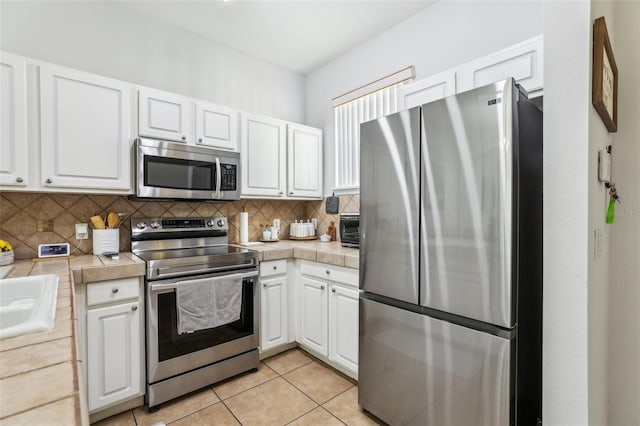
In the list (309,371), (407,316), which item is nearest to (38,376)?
(407,316)

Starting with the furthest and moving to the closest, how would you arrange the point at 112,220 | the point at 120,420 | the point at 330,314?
1. the point at 330,314
2. the point at 112,220
3. the point at 120,420

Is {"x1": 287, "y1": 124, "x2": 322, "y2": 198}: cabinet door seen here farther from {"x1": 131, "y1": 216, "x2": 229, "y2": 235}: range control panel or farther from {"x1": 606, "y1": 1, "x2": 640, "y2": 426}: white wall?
{"x1": 606, "y1": 1, "x2": 640, "y2": 426}: white wall

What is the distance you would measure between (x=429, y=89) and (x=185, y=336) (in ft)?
7.42

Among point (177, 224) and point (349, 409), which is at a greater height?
point (177, 224)

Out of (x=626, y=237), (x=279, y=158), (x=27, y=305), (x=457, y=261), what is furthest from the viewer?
(x=279, y=158)

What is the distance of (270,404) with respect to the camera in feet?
6.55

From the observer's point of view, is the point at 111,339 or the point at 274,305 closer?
the point at 111,339

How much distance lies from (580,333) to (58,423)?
1465 mm

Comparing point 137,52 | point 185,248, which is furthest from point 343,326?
point 137,52

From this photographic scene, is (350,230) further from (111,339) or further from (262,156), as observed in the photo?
(111,339)

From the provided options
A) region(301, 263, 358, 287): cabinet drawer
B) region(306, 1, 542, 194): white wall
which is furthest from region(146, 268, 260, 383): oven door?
region(306, 1, 542, 194): white wall

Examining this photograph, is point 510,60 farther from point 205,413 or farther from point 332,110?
point 205,413

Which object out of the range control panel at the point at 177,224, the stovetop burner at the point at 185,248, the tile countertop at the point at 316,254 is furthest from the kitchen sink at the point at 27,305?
the tile countertop at the point at 316,254

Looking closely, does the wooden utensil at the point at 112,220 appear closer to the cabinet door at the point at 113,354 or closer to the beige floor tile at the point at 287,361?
the cabinet door at the point at 113,354
